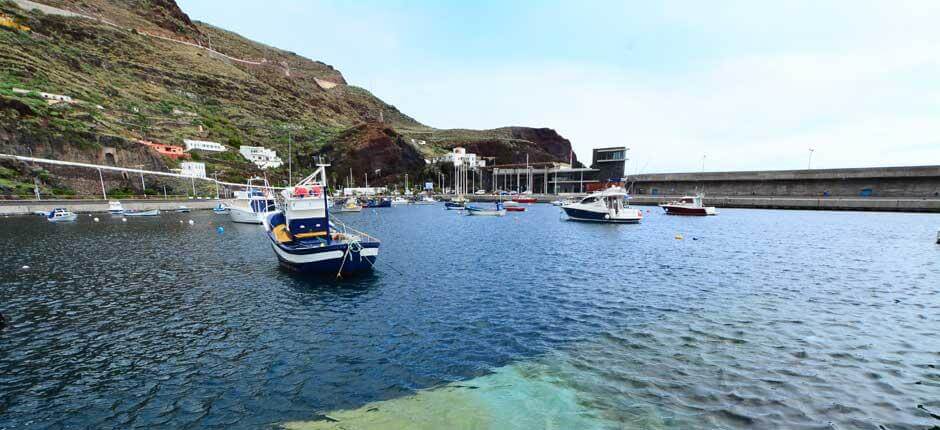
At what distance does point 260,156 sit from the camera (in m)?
127

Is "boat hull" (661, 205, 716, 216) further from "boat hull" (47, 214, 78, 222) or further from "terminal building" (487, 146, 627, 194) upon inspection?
"boat hull" (47, 214, 78, 222)

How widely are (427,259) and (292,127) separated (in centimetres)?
16254

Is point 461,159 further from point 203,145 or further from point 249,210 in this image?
point 249,210

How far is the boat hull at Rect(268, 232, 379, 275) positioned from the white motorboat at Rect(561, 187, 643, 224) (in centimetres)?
4156

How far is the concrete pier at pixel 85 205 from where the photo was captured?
62.5m

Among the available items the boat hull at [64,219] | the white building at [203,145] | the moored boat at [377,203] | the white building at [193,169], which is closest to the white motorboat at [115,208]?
the boat hull at [64,219]

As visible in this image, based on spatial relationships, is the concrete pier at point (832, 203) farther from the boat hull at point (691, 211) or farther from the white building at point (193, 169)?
the white building at point (193, 169)

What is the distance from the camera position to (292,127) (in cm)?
16462

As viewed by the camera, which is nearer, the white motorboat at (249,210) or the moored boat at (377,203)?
the white motorboat at (249,210)

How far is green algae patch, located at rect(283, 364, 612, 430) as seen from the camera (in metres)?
8.10

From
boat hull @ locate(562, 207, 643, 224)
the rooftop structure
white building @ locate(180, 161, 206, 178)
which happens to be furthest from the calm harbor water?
the rooftop structure

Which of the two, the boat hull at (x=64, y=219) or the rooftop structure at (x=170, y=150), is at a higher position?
the rooftop structure at (x=170, y=150)

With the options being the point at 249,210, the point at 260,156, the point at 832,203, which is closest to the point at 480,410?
the point at 249,210

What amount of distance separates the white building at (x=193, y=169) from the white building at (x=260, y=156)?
20.2 meters
